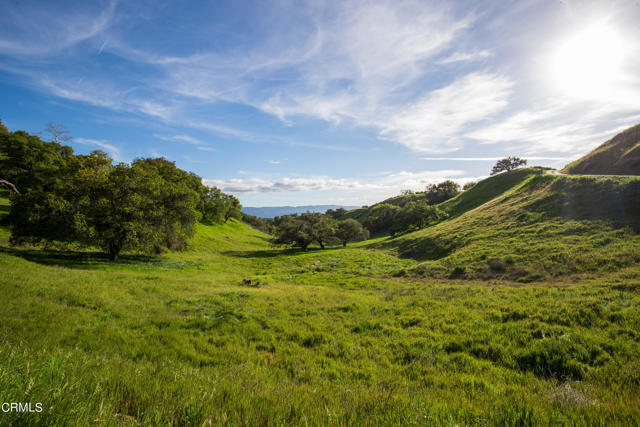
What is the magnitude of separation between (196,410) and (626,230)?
28698mm

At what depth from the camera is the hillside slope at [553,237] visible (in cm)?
1585

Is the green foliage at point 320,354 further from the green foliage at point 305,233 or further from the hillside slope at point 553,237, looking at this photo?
the green foliage at point 305,233

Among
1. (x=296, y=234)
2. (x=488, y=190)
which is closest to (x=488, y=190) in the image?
(x=488, y=190)

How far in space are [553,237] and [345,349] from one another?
24192mm

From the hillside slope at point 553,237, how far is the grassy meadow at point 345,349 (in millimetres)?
206

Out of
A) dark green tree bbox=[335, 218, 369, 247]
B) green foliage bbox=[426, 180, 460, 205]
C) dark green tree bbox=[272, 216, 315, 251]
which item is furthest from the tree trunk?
green foliage bbox=[426, 180, 460, 205]

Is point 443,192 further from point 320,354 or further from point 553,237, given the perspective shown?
point 320,354

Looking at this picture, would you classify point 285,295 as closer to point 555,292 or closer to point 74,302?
point 74,302

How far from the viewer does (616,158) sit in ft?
119

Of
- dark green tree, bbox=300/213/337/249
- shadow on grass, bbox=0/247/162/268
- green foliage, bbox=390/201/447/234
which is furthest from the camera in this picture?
green foliage, bbox=390/201/447/234

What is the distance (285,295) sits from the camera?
15094 mm

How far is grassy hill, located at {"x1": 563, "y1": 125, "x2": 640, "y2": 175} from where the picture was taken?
108 ft

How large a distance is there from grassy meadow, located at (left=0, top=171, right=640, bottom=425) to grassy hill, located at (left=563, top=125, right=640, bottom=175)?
25492 mm

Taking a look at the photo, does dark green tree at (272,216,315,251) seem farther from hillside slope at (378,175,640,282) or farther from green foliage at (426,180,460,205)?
green foliage at (426,180,460,205)
